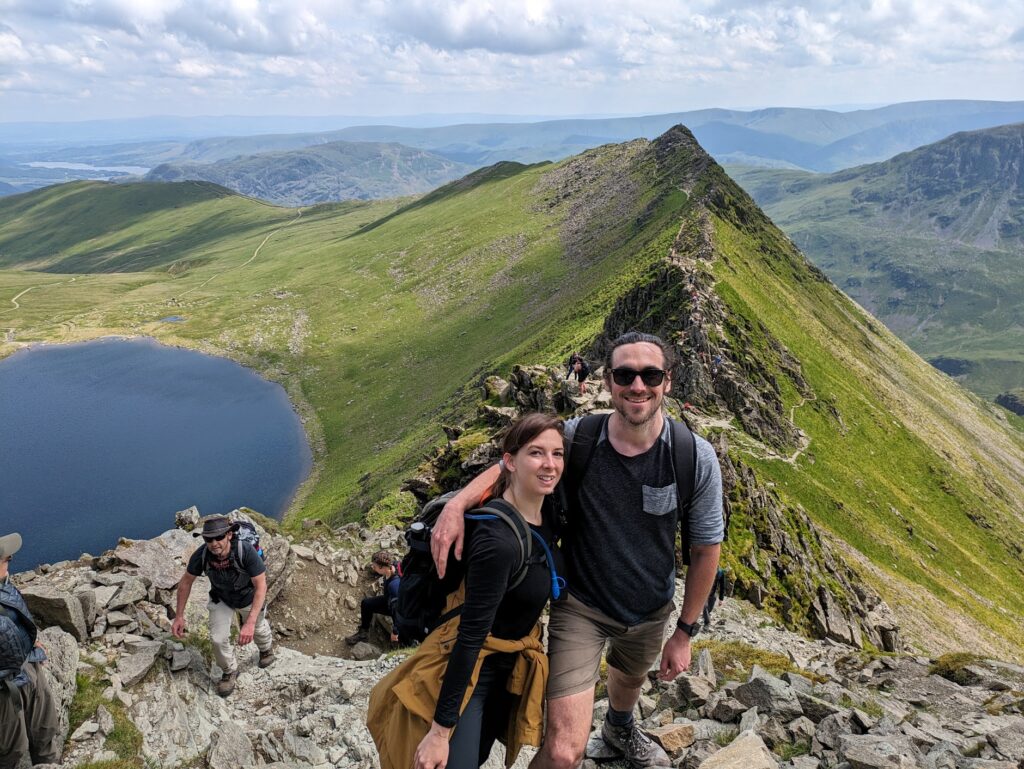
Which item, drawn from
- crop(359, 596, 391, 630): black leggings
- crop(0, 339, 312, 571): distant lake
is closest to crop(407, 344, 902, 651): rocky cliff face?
crop(359, 596, 391, 630): black leggings

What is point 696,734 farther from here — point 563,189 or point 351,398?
point 563,189

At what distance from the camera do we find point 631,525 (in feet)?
23.8

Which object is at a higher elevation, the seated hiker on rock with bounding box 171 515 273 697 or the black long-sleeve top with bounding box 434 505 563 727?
the black long-sleeve top with bounding box 434 505 563 727

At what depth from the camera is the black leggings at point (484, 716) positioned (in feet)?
21.6

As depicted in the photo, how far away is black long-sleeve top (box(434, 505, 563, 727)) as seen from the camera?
19.7 ft

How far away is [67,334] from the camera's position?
17300cm

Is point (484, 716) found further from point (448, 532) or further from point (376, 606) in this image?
point (376, 606)

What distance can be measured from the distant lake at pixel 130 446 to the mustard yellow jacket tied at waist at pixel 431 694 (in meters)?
80.7

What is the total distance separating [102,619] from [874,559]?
47.9 meters

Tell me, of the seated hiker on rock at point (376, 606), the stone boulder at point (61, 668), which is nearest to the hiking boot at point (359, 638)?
the seated hiker on rock at point (376, 606)

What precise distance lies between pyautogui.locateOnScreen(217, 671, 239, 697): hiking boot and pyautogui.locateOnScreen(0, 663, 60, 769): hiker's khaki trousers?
158 inches

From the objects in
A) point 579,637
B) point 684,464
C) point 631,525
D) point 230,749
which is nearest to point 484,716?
point 579,637

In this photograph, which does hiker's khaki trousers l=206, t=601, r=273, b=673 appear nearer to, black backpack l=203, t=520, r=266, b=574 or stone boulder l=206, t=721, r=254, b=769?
black backpack l=203, t=520, r=266, b=574

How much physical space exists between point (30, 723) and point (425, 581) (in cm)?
890
